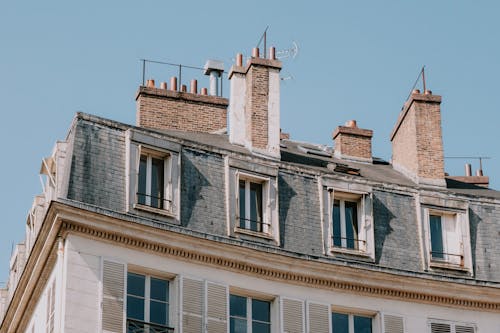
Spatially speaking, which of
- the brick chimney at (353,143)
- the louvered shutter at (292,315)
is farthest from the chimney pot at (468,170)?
the louvered shutter at (292,315)

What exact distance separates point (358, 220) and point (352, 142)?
5.15m

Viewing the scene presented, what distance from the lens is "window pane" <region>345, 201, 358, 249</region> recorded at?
3203cm

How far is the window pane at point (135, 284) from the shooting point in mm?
29206

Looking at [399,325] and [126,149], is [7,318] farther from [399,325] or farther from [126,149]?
[399,325]

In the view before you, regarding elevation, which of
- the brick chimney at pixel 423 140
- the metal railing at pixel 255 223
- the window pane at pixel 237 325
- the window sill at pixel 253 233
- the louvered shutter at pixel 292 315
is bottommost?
the window pane at pixel 237 325

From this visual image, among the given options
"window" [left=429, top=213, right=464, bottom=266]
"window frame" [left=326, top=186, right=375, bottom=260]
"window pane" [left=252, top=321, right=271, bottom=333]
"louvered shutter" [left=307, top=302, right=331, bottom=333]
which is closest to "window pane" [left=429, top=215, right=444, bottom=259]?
"window" [left=429, top=213, right=464, bottom=266]

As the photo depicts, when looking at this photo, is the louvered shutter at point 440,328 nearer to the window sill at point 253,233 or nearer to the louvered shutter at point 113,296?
the window sill at point 253,233

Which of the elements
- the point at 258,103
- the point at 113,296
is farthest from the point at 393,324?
the point at 113,296

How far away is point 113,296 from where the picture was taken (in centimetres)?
2870

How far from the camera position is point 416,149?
3531cm

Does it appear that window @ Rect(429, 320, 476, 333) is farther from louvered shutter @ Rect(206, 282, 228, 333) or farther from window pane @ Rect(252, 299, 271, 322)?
louvered shutter @ Rect(206, 282, 228, 333)

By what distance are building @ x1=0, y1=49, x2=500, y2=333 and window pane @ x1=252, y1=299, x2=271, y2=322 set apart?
32mm

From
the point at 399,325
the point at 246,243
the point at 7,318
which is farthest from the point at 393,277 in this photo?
the point at 7,318

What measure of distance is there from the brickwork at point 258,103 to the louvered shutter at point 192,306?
15.4 feet
